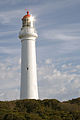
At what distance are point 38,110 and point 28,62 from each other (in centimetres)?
699

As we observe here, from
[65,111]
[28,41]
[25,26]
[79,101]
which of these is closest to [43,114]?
[65,111]

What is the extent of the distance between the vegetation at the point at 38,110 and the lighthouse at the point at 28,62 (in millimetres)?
3525

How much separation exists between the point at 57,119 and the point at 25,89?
788 centimetres

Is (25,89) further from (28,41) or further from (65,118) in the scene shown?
(65,118)

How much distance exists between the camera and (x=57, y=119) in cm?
1508

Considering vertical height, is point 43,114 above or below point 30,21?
below

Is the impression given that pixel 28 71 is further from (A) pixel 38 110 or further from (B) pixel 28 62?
(A) pixel 38 110

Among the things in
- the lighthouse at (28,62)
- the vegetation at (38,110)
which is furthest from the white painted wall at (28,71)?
the vegetation at (38,110)

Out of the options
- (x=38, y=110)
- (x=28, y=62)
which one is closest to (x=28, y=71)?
(x=28, y=62)

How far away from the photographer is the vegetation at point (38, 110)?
14.8m

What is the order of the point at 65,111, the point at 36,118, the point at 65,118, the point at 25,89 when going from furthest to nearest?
the point at 25,89, the point at 65,111, the point at 65,118, the point at 36,118

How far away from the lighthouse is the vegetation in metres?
3.53

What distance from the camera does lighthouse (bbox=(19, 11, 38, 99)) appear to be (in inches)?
888

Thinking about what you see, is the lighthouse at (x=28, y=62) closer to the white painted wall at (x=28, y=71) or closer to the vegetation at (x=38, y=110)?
the white painted wall at (x=28, y=71)
